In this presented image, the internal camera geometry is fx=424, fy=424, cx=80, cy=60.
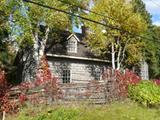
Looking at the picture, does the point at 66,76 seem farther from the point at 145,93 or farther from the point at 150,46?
the point at 145,93

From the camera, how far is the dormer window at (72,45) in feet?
140

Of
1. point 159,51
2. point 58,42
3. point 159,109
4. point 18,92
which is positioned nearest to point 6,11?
point 58,42

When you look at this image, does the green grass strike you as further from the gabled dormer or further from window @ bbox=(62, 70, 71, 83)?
the gabled dormer

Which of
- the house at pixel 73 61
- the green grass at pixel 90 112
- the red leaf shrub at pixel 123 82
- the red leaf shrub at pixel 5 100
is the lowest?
the green grass at pixel 90 112

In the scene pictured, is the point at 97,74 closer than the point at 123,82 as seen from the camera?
No

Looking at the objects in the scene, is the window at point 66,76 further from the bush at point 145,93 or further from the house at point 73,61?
the bush at point 145,93

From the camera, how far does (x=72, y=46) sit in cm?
4319

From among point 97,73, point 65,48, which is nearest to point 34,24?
point 65,48

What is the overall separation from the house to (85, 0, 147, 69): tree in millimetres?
1293

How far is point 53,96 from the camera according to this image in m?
24.8

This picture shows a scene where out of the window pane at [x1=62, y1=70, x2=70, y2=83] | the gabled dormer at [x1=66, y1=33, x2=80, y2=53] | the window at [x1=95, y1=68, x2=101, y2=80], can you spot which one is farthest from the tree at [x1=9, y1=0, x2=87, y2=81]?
the window at [x1=95, y1=68, x2=101, y2=80]

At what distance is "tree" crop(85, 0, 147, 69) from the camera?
42.0 metres

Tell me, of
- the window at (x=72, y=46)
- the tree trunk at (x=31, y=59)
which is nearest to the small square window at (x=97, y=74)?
the window at (x=72, y=46)

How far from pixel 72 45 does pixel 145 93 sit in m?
17.3
